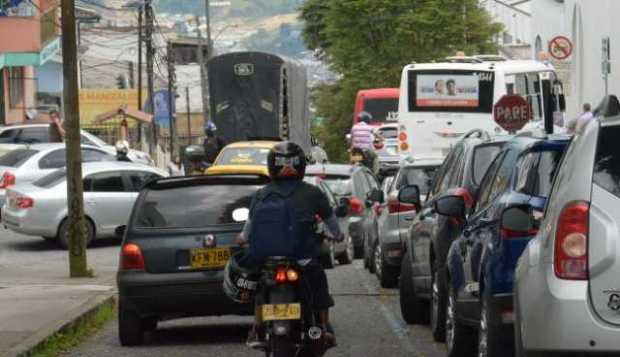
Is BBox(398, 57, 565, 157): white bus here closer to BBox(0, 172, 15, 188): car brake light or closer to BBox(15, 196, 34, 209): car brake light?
BBox(0, 172, 15, 188): car brake light

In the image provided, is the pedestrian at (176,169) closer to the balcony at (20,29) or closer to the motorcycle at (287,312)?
the balcony at (20,29)

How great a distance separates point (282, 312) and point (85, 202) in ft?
55.0

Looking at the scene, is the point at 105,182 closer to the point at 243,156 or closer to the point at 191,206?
the point at 243,156

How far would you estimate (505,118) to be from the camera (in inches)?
1114

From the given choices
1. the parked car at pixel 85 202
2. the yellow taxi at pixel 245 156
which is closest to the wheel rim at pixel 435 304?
the parked car at pixel 85 202

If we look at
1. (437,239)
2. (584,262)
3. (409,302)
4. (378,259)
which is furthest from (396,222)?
(584,262)

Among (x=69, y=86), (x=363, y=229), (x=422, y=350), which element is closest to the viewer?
(x=422, y=350)

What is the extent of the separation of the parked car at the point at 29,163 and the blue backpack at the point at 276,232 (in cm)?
2043

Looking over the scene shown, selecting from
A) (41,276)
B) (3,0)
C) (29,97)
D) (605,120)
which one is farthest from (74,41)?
(29,97)

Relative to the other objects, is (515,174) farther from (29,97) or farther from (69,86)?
(29,97)

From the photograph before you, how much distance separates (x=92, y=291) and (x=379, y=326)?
454 centimetres

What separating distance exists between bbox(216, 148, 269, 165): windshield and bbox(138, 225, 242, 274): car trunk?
51.3ft

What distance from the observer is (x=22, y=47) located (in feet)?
159

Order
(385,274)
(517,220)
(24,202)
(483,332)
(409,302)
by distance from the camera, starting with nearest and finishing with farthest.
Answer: (517,220) → (483,332) → (409,302) → (385,274) → (24,202)
